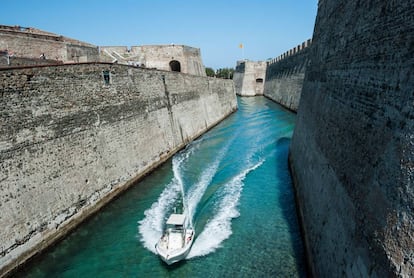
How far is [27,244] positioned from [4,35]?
1072 cm

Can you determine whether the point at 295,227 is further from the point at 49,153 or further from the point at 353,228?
the point at 49,153

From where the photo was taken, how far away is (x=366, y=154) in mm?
5008

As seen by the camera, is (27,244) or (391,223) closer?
(391,223)

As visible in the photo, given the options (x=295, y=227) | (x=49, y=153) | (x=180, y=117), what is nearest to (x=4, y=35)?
(x=49, y=153)

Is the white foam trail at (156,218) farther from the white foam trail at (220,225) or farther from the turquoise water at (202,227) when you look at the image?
the white foam trail at (220,225)

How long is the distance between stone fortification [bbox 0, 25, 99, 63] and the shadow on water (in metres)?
12.5

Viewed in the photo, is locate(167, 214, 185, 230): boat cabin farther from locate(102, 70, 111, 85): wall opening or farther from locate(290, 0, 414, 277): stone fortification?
locate(102, 70, 111, 85): wall opening

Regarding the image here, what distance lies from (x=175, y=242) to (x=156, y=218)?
2.09m

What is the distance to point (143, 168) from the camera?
13.6m

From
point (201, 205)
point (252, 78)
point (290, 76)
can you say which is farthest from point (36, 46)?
point (252, 78)

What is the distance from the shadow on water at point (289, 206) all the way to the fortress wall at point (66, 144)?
6.03 metres

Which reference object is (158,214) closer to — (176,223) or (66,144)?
(176,223)

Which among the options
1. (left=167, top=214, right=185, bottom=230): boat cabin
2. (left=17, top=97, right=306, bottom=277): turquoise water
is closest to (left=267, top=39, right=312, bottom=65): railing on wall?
(left=17, top=97, right=306, bottom=277): turquoise water

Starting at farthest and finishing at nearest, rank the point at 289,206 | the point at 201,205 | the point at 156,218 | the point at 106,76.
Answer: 1. the point at 106,76
2. the point at 201,205
3. the point at 289,206
4. the point at 156,218
